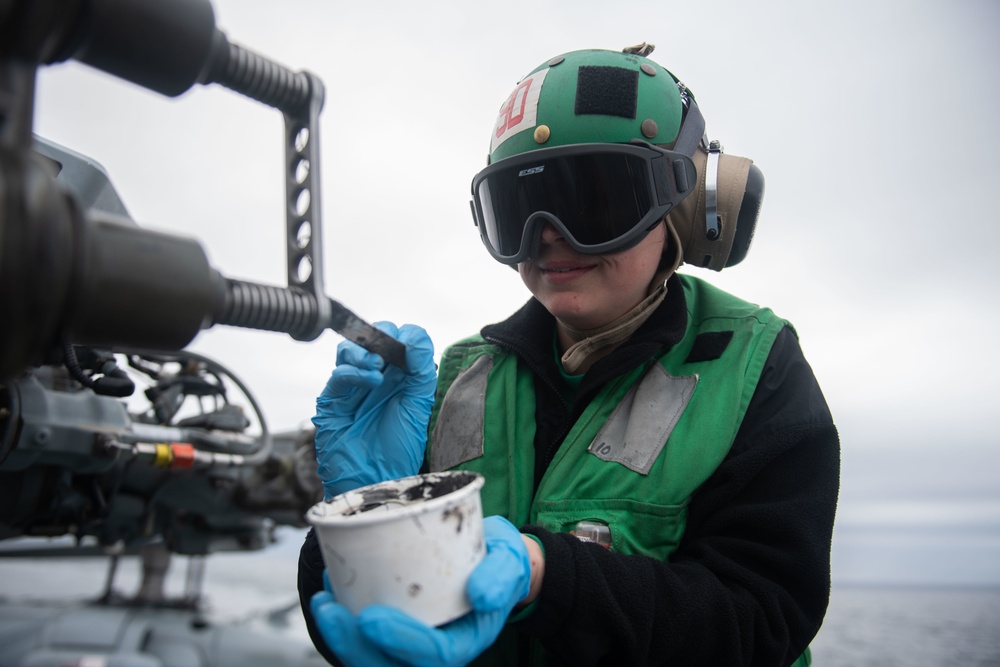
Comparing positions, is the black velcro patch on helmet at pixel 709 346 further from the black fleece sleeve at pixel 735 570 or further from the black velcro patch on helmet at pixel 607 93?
the black velcro patch on helmet at pixel 607 93

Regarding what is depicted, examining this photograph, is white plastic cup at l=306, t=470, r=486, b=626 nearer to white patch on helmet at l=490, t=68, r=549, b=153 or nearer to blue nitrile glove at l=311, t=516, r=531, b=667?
blue nitrile glove at l=311, t=516, r=531, b=667

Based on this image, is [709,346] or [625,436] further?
[709,346]

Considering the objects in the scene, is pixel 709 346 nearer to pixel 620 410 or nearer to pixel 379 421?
pixel 620 410

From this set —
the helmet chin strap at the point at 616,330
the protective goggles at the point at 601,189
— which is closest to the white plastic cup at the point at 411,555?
the helmet chin strap at the point at 616,330

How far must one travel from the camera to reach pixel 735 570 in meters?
1.50

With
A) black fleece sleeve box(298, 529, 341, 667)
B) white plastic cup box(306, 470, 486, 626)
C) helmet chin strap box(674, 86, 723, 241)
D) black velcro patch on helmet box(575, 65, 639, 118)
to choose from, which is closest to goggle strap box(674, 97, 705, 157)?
helmet chin strap box(674, 86, 723, 241)

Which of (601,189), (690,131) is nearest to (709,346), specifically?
(601,189)

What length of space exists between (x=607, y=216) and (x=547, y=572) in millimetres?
936

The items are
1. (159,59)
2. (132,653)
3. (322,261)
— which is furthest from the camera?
(132,653)

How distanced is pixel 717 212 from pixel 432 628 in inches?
53.7

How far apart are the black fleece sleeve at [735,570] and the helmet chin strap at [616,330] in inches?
14.2

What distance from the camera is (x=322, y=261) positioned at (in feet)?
3.87

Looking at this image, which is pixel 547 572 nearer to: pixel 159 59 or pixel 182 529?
pixel 159 59

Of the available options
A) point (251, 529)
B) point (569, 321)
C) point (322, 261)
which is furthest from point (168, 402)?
point (322, 261)
